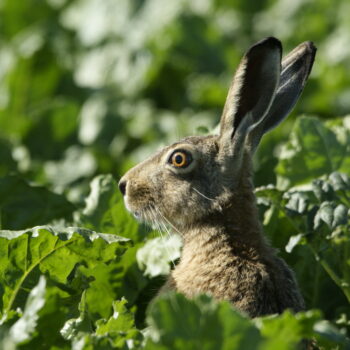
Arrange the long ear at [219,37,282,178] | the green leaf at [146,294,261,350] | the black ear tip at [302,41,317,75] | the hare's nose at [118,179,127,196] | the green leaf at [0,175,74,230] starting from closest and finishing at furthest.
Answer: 1. the green leaf at [146,294,261,350]
2. the long ear at [219,37,282,178]
3. the black ear tip at [302,41,317,75]
4. the hare's nose at [118,179,127,196]
5. the green leaf at [0,175,74,230]

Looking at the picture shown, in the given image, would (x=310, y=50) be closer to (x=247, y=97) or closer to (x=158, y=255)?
(x=247, y=97)

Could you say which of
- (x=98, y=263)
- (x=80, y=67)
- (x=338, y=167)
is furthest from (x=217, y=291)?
(x=80, y=67)

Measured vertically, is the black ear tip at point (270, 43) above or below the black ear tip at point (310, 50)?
above

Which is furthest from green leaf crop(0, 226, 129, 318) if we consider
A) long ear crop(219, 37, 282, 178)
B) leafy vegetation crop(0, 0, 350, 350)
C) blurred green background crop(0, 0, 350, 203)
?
blurred green background crop(0, 0, 350, 203)

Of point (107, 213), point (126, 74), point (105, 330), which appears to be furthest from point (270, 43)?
point (126, 74)

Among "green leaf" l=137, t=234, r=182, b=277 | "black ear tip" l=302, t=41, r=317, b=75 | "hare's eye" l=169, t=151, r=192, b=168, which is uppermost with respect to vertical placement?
"black ear tip" l=302, t=41, r=317, b=75

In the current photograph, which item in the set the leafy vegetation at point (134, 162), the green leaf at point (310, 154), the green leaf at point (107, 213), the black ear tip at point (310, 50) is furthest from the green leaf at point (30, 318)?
the green leaf at point (310, 154)

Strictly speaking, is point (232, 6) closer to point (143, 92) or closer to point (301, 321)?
point (143, 92)

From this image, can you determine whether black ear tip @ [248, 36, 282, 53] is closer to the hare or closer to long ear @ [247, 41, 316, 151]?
the hare

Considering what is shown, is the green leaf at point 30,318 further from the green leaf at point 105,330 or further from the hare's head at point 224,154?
the hare's head at point 224,154
